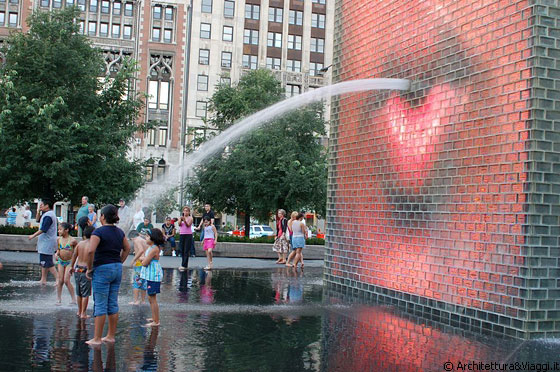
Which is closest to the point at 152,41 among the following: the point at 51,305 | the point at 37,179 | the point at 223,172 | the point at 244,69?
the point at 244,69

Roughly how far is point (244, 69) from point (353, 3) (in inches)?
2050

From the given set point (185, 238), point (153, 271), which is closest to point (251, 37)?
point (185, 238)

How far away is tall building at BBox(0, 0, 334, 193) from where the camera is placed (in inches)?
2479

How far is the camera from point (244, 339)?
8734 millimetres

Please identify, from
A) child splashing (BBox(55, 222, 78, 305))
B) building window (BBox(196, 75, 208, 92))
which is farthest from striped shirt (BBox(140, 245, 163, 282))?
building window (BBox(196, 75, 208, 92))

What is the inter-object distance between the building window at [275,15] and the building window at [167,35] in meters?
10.5

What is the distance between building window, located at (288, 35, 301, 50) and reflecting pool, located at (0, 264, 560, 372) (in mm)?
58219

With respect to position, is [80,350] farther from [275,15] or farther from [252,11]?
[275,15]

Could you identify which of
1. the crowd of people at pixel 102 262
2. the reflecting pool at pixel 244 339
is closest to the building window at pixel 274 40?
the crowd of people at pixel 102 262

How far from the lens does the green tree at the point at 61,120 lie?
2623 centimetres

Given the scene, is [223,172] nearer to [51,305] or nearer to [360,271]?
[360,271]

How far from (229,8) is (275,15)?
15.5 feet

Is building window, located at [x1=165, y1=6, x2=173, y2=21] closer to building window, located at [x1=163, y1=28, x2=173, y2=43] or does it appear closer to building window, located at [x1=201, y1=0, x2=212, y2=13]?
building window, located at [x1=163, y1=28, x2=173, y2=43]

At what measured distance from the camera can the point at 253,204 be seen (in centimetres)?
3994
